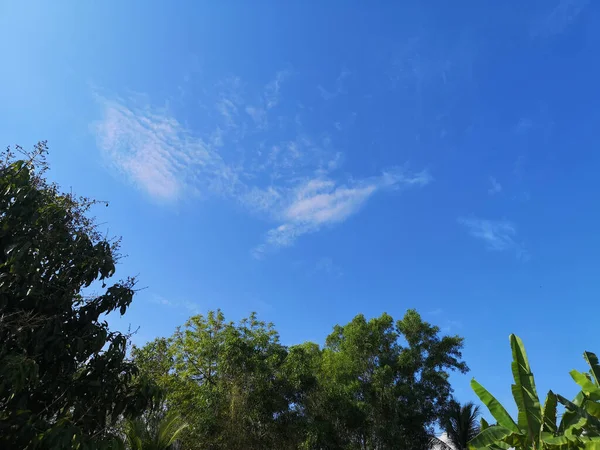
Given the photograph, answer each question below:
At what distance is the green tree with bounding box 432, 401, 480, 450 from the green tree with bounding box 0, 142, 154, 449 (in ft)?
52.6

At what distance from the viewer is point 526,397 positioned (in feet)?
25.3

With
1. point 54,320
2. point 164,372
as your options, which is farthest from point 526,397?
point 164,372

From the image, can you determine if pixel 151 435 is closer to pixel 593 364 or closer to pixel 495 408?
pixel 495 408

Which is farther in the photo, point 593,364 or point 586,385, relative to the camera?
point 593,364

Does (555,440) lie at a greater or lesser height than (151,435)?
greater

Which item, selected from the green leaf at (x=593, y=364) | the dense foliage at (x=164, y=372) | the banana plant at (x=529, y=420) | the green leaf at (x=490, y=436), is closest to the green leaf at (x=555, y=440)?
the banana plant at (x=529, y=420)

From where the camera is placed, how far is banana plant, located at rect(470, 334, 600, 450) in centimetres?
760

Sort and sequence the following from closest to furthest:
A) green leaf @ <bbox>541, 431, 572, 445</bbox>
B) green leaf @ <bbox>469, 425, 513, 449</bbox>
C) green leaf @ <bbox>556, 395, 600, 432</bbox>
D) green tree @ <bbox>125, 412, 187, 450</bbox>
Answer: green leaf @ <bbox>541, 431, 572, 445</bbox>, green leaf @ <bbox>556, 395, 600, 432</bbox>, green leaf @ <bbox>469, 425, 513, 449</bbox>, green tree @ <bbox>125, 412, 187, 450</bbox>

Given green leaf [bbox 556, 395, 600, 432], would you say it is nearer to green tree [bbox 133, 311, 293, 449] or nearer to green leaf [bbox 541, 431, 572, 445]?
green leaf [bbox 541, 431, 572, 445]

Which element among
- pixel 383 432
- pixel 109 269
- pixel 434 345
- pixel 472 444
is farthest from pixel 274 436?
pixel 109 269

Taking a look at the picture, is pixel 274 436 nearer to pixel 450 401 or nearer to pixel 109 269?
pixel 450 401

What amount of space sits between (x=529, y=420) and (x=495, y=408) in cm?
73

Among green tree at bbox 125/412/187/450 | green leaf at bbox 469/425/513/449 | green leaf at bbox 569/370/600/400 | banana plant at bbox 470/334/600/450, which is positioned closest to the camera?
green leaf at bbox 569/370/600/400

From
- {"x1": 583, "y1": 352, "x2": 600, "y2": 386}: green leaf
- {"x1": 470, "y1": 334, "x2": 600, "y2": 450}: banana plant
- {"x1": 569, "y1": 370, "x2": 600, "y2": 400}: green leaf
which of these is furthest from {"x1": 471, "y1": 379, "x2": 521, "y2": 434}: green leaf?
{"x1": 583, "y1": 352, "x2": 600, "y2": 386}: green leaf
